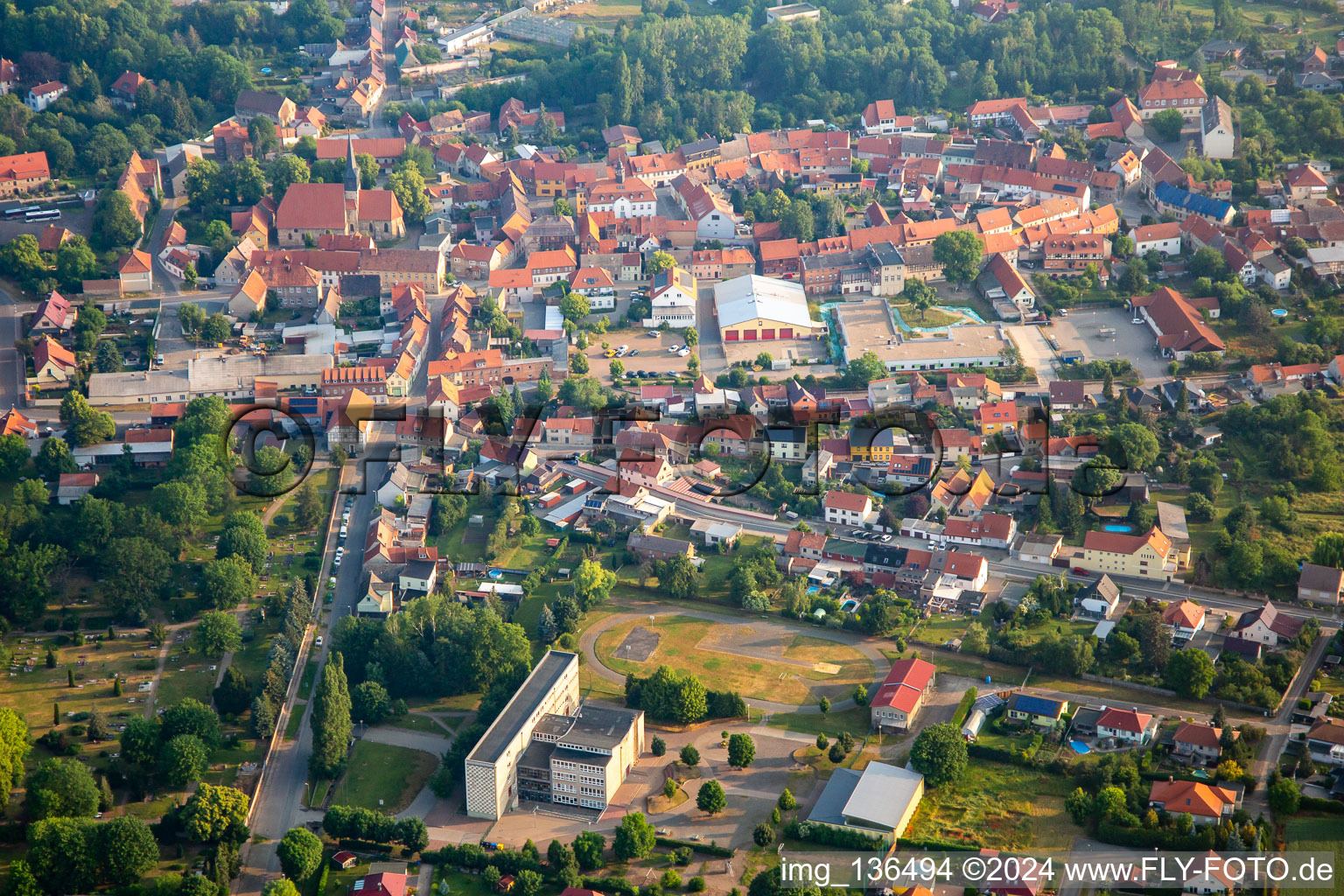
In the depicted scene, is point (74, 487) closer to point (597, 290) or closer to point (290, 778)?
point (290, 778)

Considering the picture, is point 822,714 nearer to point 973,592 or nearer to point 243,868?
point 973,592

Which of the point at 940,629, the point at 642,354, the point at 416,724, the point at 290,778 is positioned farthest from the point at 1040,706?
the point at 642,354

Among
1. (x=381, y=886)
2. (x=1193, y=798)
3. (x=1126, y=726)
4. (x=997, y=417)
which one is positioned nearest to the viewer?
(x=381, y=886)

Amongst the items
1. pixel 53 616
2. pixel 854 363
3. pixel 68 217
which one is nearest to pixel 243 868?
pixel 53 616

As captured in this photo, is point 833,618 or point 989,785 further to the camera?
point 833,618

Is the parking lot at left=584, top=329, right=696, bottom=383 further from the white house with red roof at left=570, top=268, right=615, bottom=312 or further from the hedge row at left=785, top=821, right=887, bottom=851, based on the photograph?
the hedge row at left=785, top=821, right=887, bottom=851

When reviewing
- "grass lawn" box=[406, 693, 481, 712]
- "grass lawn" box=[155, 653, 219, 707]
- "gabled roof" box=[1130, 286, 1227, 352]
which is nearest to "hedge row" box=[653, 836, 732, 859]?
"grass lawn" box=[406, 693, 481, 712]
